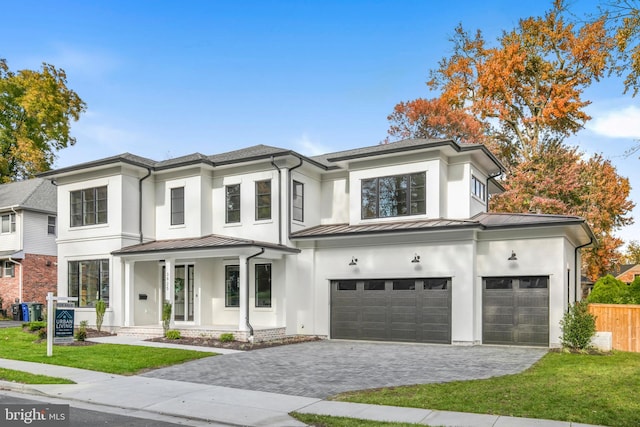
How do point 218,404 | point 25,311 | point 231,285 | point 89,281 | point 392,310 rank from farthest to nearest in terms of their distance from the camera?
point 25,311 < point 89,281 < point 231,285 < point 392,310 < point 218,404

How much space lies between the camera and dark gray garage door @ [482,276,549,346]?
16.3m

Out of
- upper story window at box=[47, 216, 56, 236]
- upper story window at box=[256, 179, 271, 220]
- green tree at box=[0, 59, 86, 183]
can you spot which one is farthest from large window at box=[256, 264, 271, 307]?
green tree at box=[0, 59, 86, 183]

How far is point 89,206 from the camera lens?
72.4 feet

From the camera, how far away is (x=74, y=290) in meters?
22.0

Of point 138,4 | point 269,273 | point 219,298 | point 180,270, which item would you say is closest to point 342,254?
point 269,273

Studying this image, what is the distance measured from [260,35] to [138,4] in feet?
14.4

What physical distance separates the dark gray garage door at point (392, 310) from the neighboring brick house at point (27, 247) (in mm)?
17553

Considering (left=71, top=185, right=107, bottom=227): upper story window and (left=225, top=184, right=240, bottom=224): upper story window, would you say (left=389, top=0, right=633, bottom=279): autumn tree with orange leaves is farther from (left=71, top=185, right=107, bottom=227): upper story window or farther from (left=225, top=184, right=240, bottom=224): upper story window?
(left=71, top=185, right=107, bottom=227): upper story window

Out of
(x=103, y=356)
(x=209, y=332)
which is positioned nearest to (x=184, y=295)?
(x=209, y=332)

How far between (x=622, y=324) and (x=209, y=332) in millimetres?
12814

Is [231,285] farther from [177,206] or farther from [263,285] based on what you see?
[177,206]

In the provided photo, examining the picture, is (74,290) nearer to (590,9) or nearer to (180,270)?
(180,270)

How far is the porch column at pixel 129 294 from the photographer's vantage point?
797 inches

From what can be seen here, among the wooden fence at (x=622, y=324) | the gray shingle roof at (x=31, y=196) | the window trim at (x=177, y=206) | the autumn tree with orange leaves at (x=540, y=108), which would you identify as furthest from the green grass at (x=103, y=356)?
the autumn tree with orange leaves at (x=540, y=108)
